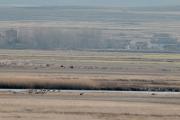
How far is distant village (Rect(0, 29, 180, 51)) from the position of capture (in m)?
130

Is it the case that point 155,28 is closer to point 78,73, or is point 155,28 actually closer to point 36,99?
point 78,73

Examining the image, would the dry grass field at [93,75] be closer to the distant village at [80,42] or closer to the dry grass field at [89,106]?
the dry grass field at [89,106]

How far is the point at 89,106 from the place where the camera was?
122 ft

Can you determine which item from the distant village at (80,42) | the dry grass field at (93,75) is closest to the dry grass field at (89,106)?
the dry grass field at (93,75)

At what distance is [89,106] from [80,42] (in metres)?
100

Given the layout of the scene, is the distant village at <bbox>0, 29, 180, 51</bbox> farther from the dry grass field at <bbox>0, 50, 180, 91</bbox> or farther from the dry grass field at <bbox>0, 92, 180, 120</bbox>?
the dry grass field at <bbox>0, 92, 180, 120</bbox>

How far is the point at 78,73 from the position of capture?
5962 centimetres

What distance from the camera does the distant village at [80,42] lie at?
12988 cm

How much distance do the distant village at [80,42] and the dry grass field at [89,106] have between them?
272 feet

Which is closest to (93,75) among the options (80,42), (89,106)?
(89,106)

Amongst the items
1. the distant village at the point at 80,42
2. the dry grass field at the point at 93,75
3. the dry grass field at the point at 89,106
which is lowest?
the dry grass field at the point at 89,106

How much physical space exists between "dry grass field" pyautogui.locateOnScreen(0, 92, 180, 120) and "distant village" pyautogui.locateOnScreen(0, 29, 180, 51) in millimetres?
82942

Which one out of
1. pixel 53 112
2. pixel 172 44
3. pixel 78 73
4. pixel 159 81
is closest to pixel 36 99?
pixel 53 112

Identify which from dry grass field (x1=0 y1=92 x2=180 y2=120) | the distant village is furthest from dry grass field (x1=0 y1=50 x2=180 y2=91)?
the distant village
